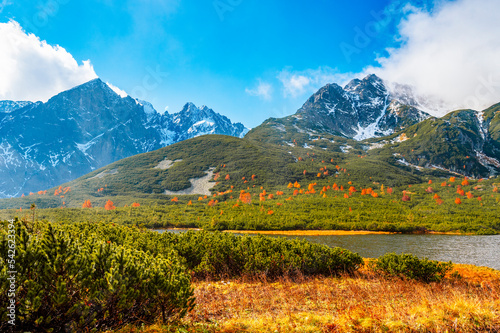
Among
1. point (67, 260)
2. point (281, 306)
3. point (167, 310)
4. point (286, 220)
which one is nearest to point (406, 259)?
point (281, 306)

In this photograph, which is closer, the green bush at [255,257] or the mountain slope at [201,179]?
the green bush at [255,257]

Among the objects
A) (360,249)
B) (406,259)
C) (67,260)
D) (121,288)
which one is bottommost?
(360,249)

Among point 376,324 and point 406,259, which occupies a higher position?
point 376,324

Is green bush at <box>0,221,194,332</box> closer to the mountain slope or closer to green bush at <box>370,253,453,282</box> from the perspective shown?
green bush at <box>370,253,453,282</box>

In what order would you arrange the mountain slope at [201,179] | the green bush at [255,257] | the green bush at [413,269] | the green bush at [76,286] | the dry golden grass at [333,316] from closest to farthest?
the green bush at [76,286] < the dry golden grass at [333,316] < the green bush at [255,257] < the green bush at [413,269] < the mountain slope at [201,179]

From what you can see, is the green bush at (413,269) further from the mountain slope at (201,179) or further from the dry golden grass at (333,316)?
the mountain slope at (201,179)

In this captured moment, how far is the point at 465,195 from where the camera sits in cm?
13025

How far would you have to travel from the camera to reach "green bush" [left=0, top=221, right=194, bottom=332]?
5.76m

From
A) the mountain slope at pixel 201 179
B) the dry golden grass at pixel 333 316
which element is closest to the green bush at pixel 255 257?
the dry golden grass at pixel 333 316

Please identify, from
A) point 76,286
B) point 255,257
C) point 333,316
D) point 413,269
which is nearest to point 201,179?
point 255,257

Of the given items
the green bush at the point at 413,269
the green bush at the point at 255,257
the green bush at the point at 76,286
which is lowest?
the green bush at the point at 413,269

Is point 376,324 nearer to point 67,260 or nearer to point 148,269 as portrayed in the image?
point 148,269

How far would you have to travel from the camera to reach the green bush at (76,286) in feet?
18.9

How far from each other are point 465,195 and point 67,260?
16913cm
